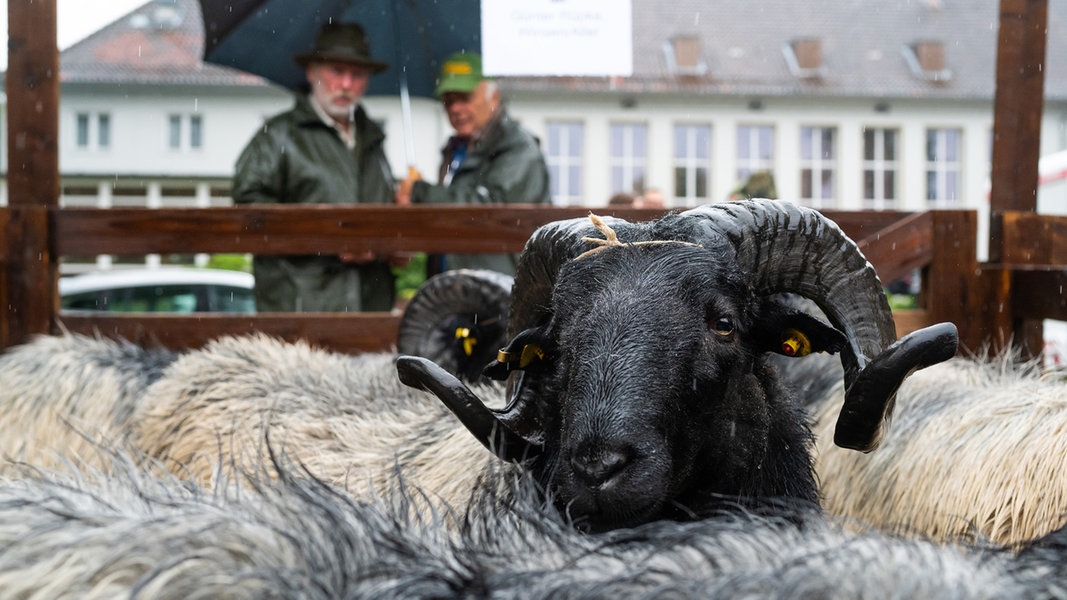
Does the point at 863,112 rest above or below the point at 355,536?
above

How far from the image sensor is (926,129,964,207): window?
Result: 37.9m

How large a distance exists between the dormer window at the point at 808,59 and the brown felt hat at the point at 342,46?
3156cm

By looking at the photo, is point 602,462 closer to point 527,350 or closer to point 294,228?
point 527,350

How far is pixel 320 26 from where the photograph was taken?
7.77m

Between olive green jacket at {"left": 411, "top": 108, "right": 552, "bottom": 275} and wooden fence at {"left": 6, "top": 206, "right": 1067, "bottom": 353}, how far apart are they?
3.81 feet

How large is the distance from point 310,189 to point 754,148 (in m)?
32.9

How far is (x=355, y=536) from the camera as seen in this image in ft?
6.19

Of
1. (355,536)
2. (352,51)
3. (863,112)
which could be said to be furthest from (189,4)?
(355,536)

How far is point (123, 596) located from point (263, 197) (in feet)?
18.1

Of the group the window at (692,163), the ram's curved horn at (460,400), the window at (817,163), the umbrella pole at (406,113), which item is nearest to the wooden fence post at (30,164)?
the umbrella pole at (406,113)

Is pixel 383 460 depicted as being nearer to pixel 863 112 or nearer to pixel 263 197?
pixel 263 197

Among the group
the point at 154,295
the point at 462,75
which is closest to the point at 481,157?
the point at 462,75

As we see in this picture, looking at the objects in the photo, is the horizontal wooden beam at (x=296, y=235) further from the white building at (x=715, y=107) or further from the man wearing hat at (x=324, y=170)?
the white building at (x=715, y=107)

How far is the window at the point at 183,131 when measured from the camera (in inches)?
1554
